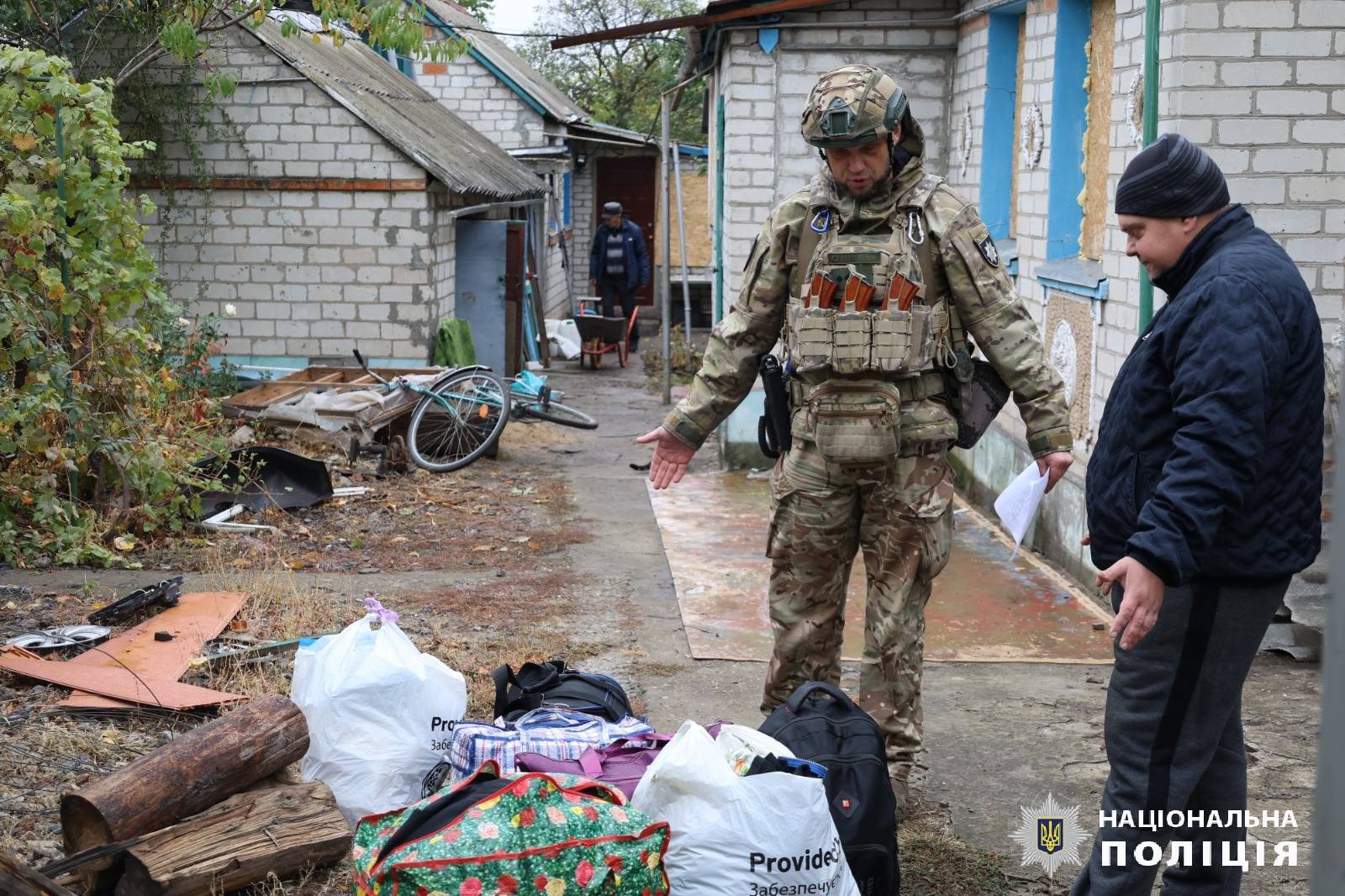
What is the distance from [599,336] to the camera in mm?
16328

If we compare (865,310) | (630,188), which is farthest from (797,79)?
(630,188)

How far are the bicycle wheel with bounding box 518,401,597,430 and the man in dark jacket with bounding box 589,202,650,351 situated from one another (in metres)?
6.99

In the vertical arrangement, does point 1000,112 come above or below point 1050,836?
above

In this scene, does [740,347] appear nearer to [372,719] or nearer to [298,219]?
[372,719]

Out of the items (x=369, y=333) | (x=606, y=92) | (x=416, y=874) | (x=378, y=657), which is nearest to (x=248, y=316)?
(x=369, y=333)

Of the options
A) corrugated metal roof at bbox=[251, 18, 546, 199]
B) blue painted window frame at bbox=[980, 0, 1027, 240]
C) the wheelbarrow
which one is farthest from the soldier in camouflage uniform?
the wheelbarrow

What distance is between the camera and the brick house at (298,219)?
38.2ft

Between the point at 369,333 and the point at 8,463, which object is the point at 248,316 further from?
the point at 8,463

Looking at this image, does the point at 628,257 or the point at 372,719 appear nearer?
the point at 372,719

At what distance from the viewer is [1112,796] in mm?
2865

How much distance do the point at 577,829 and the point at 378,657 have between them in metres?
1.22

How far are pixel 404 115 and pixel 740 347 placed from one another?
10.6 meters

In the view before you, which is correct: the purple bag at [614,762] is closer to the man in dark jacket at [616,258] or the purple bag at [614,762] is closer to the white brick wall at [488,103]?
the man in dark jacket at [616,258]

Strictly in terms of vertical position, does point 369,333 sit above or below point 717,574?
above
